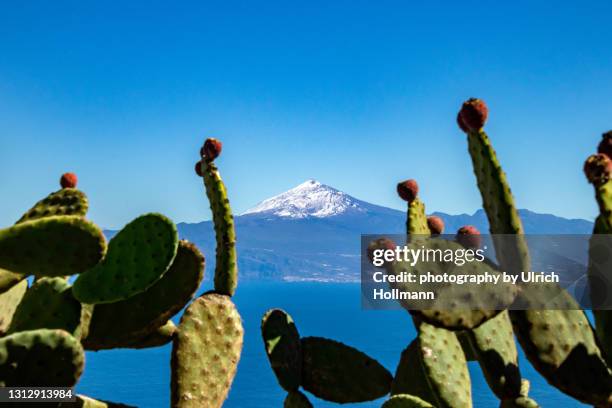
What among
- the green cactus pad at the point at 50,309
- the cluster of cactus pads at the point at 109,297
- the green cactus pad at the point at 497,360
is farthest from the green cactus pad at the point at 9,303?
the green cactus pad at the point at 497,360

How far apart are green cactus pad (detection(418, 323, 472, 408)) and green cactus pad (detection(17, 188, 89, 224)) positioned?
5.41 feet

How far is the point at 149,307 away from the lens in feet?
11.2

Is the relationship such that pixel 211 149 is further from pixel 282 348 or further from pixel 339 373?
pixel 339 373

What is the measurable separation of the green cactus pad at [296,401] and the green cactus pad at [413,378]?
548 mm

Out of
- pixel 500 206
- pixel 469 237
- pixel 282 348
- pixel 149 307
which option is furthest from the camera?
pixel 282 348

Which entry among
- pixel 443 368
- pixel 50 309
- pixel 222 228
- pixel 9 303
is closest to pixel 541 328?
pixel 443 368

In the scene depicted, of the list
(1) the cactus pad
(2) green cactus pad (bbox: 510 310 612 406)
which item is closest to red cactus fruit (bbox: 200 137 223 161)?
(1) the cactus pad

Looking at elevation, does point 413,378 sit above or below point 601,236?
below

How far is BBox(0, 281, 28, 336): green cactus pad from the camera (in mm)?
3299

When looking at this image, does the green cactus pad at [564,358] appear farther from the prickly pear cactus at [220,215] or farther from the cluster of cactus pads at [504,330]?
the prickly pear cactus at [220,215]

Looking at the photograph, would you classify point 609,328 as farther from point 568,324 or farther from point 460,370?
point 460,370

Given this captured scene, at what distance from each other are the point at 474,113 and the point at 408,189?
63cm

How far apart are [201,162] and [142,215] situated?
2.95 feet

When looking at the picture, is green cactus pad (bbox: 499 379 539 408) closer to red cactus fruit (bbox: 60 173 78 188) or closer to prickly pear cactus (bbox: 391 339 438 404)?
prickly pear cactus (bbox: 391 339 438 404)
